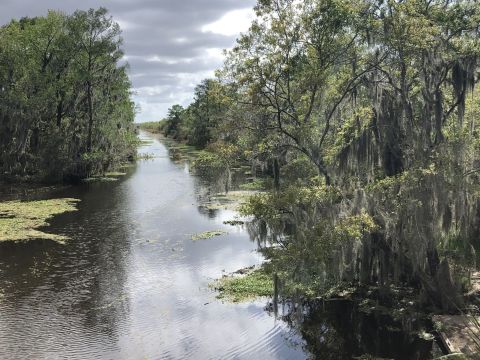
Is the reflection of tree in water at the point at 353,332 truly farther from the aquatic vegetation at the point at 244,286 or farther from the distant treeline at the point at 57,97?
the distant treeline at the point at 57,97

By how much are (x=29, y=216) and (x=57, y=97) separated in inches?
772

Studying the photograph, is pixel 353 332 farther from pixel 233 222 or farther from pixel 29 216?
pixel 29 216

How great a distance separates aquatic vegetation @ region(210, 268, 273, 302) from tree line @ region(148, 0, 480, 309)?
989mm

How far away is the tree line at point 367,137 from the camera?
48.8ft

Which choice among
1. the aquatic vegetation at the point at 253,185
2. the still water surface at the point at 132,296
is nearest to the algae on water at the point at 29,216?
the still water surface at the point at 132,296

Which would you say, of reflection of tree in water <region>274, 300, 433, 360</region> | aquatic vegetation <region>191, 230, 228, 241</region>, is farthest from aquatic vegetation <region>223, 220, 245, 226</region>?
reflection of tree in water <region>274, 300, 433, 360</region>

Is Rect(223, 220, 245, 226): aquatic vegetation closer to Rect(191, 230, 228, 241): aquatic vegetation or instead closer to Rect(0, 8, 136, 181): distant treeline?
Rect(191, 230, 228, 241): aquatic vegetation

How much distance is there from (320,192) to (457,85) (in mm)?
6776

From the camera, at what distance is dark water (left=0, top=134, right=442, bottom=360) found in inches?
557

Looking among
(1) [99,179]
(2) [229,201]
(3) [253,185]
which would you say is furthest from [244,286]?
(1) [99,179]

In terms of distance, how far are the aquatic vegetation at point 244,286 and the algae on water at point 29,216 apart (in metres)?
10.8

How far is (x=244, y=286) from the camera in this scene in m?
18.8

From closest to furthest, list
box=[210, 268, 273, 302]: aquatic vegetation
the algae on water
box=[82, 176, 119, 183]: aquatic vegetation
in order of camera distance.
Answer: box=[210, 268, 273, 302]: aquatic vegetation, the algae on water, box=[82, 176, 119, 183]: aquatic vegetation

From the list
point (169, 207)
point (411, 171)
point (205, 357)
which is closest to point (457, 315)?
point (411, 171)
